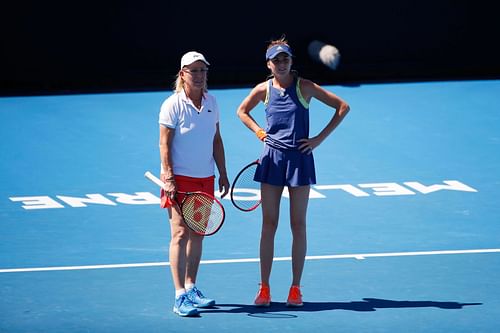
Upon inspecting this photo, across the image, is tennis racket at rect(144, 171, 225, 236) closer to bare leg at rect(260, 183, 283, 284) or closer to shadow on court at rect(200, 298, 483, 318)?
bare leg at rect(260, 183, 283, 284)

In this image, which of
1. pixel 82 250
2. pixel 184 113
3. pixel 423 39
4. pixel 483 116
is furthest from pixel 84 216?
pixel 423 39

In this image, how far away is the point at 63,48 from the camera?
17938mm

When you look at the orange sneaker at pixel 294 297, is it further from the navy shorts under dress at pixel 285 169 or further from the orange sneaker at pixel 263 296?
the navy shorts under dress at pixel 285 169

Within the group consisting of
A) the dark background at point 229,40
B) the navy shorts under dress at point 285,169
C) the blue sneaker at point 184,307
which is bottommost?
the blue sneaker at point 184,307

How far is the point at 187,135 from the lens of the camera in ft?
26.4

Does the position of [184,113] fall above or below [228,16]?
below

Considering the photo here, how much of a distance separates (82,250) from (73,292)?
124cm

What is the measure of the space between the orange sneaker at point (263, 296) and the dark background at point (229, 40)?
32.4ft

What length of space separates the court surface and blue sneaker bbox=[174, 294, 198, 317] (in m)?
0.06

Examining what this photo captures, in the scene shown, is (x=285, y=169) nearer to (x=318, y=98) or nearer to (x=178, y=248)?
(x=318, y=98)

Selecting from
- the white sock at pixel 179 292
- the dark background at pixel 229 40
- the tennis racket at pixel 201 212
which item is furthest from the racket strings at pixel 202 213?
the dark background at pixel 229 40

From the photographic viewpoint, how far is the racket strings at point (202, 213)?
7961mm

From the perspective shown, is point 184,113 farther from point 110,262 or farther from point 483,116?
point 483,116

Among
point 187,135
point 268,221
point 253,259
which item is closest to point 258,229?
point 253,259
